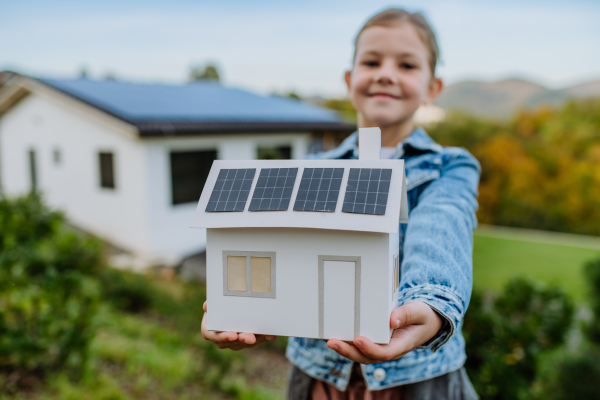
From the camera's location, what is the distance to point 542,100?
36.9 meters

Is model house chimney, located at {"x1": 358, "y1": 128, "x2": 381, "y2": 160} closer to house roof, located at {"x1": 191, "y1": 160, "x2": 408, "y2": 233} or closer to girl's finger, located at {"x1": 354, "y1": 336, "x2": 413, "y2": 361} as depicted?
house roof, located at {"x1": 191, "y1": 160, "x2": 408, "y2": 233}

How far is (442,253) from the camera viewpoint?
1312 millimetres

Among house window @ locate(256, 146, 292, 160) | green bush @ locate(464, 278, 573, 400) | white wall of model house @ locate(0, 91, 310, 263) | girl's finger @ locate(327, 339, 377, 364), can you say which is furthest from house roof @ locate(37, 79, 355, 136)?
girl's finger @ locate(327, 339, 377, 364)

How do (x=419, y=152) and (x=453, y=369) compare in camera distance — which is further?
(x=419, y=152)

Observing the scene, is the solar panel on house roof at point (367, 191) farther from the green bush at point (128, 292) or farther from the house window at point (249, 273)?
the green bush at point (128, 292)

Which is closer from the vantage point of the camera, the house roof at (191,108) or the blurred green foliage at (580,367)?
the blurred green foliage at (580,367)

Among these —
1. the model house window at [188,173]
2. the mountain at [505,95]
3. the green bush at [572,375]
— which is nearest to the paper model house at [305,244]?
the green bush at [572,375]

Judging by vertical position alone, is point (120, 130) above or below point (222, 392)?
above

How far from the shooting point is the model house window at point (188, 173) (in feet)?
34.6

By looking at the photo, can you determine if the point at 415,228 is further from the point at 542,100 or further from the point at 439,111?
the point at 542,100

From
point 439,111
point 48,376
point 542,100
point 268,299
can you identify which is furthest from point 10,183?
point 542,100

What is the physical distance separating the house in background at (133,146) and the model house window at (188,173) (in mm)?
24

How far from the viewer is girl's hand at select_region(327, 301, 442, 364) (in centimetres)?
115

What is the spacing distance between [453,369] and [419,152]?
768 millimetres
